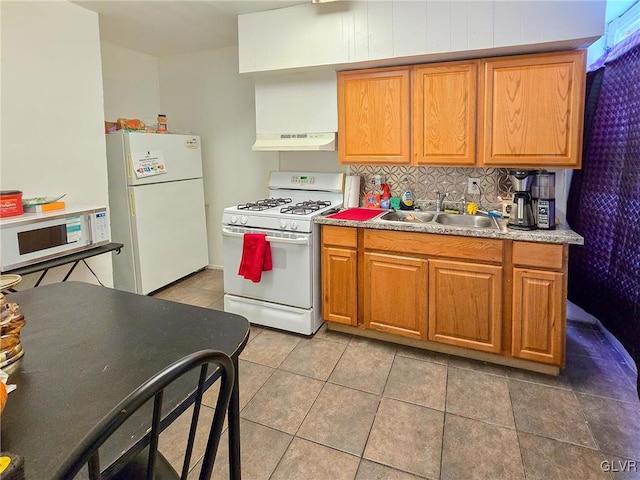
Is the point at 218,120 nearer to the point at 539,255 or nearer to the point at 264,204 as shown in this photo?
the point at 264,204

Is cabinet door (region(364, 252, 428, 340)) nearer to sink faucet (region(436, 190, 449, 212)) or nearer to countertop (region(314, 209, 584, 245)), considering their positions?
countertop (region(314, 209, 584, 245))

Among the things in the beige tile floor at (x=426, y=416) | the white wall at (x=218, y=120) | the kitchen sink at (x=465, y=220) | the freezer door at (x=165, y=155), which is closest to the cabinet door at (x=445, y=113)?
the kitchen sink at (x=465, y=220)

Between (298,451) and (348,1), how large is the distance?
8.84ft

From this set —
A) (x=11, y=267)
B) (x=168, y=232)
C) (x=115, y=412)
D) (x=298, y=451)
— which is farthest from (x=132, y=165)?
(x=115, y=412)

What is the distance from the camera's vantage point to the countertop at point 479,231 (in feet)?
6.91

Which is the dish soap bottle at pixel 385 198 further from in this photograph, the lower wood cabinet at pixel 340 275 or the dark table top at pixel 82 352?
the dark table top at pixel 82 352

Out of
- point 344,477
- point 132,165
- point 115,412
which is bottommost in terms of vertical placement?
point 344,477

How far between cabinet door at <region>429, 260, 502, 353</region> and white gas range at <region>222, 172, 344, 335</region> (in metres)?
0.83

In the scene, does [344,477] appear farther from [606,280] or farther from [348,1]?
[348,1]

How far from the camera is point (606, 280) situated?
8.21ft

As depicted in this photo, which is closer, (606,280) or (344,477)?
(344,477)

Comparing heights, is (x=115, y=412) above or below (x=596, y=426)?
above

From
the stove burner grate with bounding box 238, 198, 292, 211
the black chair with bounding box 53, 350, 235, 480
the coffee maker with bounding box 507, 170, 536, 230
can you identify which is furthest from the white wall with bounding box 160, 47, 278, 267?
the black chair with bounding box 53, 350, 235, 480

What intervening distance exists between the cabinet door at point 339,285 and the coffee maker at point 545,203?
1.15 metres
